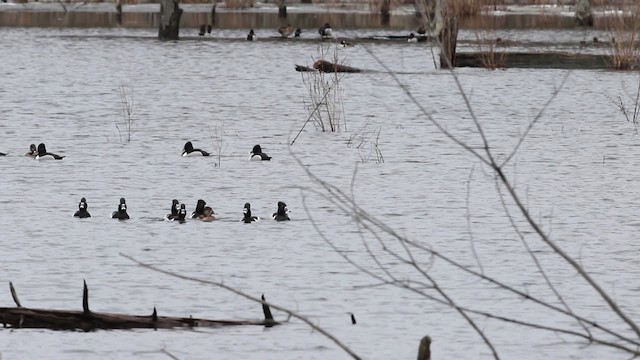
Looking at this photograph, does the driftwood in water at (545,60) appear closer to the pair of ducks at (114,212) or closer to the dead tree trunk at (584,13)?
the dead tree trunk at (584,13)

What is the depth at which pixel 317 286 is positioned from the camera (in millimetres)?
10727

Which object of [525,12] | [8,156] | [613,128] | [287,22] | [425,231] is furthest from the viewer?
[525,12]

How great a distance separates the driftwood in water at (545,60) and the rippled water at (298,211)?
123 inches

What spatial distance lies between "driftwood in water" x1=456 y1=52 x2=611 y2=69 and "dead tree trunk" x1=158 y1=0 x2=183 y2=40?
14.0m

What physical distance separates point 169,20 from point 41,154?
29.7 meters

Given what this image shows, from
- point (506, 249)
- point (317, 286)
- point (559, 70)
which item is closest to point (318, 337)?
point (317, 286)

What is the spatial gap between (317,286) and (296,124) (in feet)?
44.4

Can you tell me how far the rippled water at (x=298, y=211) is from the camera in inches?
367

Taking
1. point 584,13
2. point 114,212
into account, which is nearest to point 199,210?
point 114,212

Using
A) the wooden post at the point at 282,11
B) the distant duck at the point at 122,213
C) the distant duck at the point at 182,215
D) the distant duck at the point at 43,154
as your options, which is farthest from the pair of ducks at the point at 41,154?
the wooden post at the point at 282,11

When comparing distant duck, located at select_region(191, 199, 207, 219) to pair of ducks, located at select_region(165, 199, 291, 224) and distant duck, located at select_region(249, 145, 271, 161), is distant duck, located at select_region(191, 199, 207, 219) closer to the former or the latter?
pair of ducks, located at select_region(165, 199, 291, 224)

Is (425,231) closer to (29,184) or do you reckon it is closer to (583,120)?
(29,184)

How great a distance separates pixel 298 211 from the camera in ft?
48.3

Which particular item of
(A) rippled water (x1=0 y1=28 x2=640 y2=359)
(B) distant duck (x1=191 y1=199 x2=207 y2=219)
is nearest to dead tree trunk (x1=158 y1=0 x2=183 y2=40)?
(A) rippled water (x1=0 y1=28 x2=640 y2=359)
